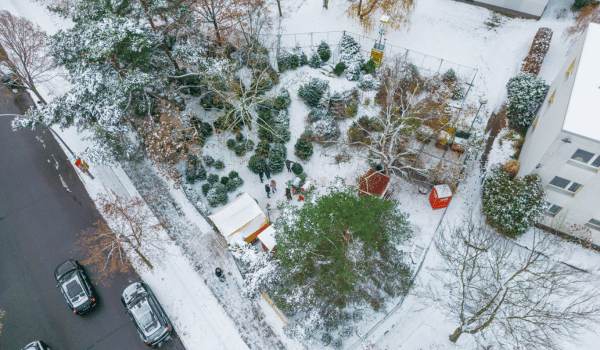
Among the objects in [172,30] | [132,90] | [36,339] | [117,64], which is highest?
[172,30]

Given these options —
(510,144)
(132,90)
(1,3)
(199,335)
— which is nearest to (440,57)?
(510,144)

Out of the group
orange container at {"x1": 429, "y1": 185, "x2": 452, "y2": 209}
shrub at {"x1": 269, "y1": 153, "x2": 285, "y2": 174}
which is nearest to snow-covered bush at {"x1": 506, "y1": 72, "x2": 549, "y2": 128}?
orange container at {"x1": 429, "y1": 185, "x2": 452, "y2": 209}

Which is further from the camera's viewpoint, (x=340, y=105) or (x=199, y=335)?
(x=340, y=105)

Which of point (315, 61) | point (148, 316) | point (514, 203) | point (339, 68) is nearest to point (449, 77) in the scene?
point (339, 68)

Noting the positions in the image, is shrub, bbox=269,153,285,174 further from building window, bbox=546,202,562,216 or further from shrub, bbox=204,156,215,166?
building window, bbox=546,202,562,216

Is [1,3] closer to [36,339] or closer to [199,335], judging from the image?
[36,339]
